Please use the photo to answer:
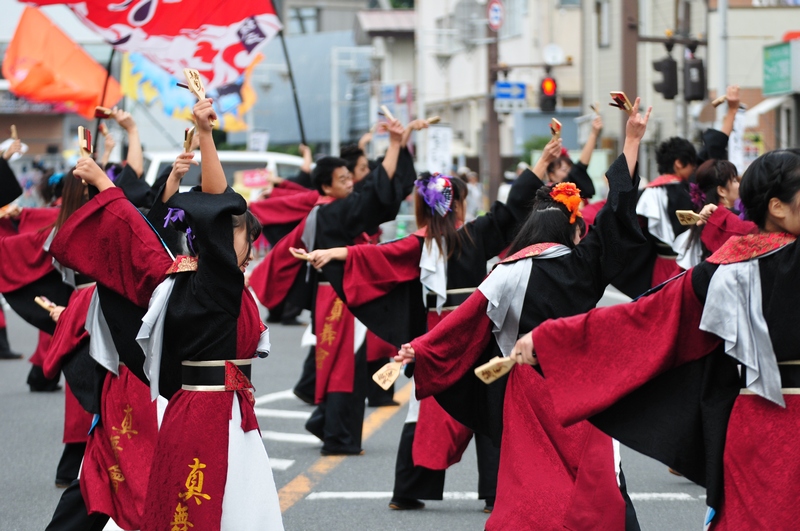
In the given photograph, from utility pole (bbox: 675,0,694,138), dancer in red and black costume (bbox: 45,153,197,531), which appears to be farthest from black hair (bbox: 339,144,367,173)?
utility pole (bbox: 675,0,694,138)

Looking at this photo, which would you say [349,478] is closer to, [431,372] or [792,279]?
[431,372]

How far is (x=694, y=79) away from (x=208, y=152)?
1342 centimetres

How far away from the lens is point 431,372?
4938mm

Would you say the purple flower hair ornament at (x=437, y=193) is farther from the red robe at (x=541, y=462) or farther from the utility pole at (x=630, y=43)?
the utility pole at (x=630, y=43)

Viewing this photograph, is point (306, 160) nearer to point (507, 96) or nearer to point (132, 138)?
point (132, 138)

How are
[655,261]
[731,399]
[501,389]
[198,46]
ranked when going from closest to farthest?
1. [731,399]
2. [501,389]
3. [655,261]
4. [198,46]

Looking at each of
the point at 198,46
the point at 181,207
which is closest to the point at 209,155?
the point at 181,207

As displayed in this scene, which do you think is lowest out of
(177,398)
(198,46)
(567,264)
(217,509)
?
(217,509)

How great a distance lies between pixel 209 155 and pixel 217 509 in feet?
4.14

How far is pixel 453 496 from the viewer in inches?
262

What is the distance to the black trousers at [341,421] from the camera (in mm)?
7727

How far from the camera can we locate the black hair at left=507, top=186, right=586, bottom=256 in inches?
193

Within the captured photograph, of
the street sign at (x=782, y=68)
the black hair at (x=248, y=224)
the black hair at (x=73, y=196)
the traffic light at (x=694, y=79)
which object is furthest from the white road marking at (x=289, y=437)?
the street sign at (x=782, y=68)

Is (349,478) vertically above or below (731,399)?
below
